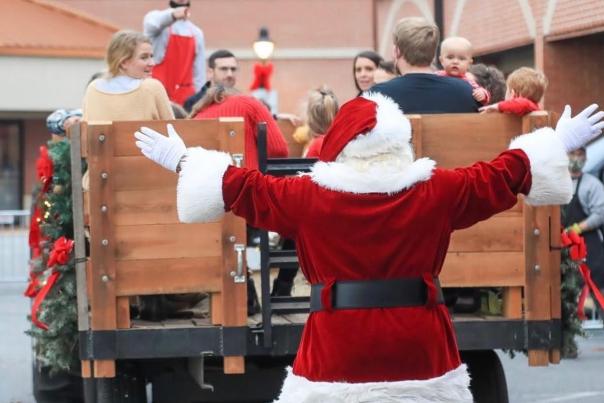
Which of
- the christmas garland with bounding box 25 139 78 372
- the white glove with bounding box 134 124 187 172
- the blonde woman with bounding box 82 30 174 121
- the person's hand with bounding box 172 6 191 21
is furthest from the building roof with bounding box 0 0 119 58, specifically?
the white glove with bounding box 134 124 187 172

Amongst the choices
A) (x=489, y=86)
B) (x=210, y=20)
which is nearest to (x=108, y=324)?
(x=489, y=86)

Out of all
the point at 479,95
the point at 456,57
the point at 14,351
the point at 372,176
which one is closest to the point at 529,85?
the point at 479,95

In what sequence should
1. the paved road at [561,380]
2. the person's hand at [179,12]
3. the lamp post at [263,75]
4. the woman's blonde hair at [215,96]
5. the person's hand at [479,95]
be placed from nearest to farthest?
1. the person's hand at [479,95]
2. the woman's blonde hair at [215,96]
3. the paved road at [561,380]
4. the person's hand at [179,12]
5. the lamp post at [263,75]

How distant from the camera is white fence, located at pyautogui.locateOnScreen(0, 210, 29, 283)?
717 inches

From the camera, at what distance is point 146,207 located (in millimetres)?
6402

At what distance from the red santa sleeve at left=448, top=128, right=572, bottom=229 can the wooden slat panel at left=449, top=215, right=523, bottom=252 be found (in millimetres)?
1419

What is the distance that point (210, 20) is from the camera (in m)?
30.7

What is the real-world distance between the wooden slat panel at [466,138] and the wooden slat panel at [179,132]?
0.88 metres

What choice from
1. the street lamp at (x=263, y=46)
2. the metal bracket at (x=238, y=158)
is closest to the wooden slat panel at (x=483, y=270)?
the metal bracket at (x=238, y=158)

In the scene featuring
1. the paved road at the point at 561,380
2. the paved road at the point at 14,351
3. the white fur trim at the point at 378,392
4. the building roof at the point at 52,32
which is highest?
the building roof at the point at 52,32

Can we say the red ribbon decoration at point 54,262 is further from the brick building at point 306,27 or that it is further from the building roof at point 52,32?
the building roof at point 52,32

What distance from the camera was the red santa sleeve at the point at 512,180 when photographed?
4840 millimetres

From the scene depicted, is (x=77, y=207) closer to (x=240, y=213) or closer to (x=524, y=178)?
(x=240, y=213)

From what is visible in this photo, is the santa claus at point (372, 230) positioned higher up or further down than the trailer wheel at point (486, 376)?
higher up
